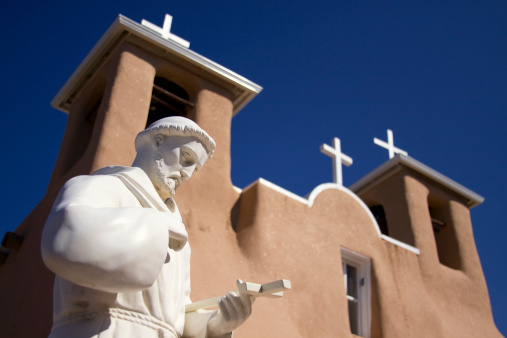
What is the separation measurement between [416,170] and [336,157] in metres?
2.00

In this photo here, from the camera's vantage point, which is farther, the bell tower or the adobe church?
the adobe church

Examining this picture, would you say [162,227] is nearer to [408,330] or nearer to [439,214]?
[408,330]

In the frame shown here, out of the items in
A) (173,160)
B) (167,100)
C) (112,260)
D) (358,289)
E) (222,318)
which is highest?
(167,100)

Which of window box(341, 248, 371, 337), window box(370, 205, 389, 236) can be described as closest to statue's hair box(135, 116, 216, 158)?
window box(341, 248, 371, 337)

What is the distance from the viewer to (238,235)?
7000 millimetres

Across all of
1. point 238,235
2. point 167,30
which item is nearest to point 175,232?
point 238,235

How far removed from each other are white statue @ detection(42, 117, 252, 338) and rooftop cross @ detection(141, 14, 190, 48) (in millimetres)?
5149

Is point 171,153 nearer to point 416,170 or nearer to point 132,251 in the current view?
point 132,251

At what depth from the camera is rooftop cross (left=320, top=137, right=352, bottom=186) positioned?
9008 mm

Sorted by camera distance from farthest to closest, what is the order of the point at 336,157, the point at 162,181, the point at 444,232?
the point at 444,232
the point at 336,157
the point at 162,181

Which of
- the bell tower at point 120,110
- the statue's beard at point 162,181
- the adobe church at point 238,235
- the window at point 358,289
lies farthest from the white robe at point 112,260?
the window at point 358,289

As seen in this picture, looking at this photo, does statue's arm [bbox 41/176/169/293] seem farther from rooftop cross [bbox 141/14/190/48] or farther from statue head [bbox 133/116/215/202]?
rooftop cross [bbox 141/14/190/48]

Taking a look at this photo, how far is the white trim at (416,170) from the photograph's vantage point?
1029 cm

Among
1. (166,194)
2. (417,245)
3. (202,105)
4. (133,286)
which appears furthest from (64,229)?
(417,245)
